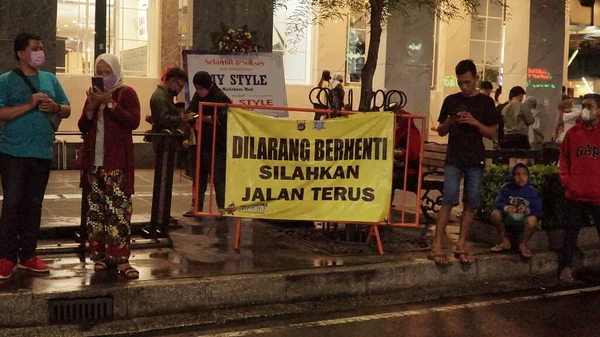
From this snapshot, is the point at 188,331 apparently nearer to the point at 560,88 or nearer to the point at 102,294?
the point at 102,294

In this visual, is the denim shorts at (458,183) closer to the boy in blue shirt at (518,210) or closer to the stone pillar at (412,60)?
the boy in blue shirt at (518,210)

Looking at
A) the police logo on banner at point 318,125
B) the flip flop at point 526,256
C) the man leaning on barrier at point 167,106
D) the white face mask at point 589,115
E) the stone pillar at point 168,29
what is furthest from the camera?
the stone pillar at point 168,29

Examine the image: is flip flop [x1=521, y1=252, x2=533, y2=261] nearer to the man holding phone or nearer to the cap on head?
the man holding phone

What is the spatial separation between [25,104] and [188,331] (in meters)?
2.26

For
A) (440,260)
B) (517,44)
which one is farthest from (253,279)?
(517,44)

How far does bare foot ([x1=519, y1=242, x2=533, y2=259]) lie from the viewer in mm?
8164

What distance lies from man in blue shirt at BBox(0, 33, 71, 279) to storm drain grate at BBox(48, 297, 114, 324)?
0.74 metres

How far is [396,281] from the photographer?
7453 millimetres

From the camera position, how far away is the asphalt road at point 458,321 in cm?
609

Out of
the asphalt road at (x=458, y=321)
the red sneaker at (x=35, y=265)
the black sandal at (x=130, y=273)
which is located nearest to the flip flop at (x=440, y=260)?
the asphalt road at (x=458, y=321)

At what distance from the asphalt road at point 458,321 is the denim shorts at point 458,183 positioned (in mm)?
981

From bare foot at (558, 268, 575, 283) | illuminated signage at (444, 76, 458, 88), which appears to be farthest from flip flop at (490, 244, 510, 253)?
illuminated signage at (444, 76, 458, 88)

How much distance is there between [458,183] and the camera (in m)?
7.79

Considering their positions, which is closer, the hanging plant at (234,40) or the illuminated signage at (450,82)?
the hanging plant at (234,40)
